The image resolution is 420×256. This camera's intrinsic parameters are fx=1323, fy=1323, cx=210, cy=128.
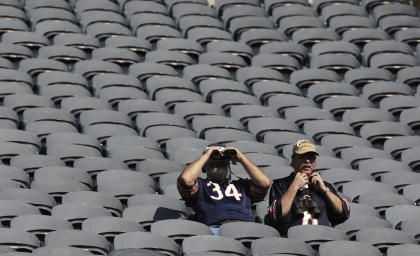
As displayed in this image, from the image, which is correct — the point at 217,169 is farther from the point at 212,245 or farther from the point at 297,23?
the point at 297,23

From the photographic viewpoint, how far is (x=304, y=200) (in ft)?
23.6

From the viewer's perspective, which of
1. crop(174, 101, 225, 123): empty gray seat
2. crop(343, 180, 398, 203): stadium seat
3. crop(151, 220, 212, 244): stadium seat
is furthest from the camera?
crop(174, 101, 225, 123): empty gray seat

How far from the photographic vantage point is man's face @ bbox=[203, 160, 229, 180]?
740 centimetres

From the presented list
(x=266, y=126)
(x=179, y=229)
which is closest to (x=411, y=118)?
(x=266, y=126)

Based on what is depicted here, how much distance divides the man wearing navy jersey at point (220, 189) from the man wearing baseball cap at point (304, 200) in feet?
0.41

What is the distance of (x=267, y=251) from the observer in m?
6.60

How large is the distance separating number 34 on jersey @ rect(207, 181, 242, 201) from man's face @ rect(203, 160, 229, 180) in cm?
5

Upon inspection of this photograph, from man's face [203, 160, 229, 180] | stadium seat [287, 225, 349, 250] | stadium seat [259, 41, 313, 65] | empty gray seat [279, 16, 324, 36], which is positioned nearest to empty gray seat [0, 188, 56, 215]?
man's face [203, 160, 229, 180]

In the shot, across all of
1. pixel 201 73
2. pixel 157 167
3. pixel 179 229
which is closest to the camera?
pixel 179 229

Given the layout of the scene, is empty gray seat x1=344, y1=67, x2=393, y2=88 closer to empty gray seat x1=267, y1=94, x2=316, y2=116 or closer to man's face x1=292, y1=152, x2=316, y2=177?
empty gray seat x1=267, y1=94, x2=316, y2=116

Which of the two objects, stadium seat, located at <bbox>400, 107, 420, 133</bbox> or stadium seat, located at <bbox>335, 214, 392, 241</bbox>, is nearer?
stadium seat, located at <bbox>335, 214, 392, 241</bbox>

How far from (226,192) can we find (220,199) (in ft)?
0.26

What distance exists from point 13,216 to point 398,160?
119 inches

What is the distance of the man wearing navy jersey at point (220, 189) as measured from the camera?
7.20 m
